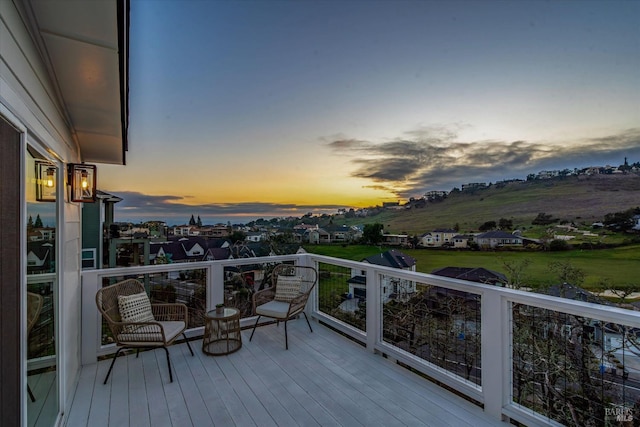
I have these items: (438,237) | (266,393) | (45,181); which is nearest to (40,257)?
(45,181)

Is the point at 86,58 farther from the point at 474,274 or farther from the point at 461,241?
the point at 461,241

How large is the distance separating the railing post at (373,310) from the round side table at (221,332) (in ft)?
5.21

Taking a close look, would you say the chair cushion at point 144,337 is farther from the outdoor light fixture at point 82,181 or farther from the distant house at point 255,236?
the distant house at point 255,236

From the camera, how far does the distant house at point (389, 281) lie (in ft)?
11.3

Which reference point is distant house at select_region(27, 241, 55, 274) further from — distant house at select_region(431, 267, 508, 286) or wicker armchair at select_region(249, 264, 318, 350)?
distant house at select_region(431, 267, 508, 286)

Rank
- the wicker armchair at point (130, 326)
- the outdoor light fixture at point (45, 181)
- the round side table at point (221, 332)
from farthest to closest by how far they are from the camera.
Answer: the round side table at point (221, 332), the wicker armchair at point (130, 326), the outdoor light fixture at point (45, 181)

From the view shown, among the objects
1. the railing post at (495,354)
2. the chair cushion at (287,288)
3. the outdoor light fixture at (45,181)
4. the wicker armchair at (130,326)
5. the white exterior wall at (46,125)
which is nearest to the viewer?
the white exterior wall at (46,125)

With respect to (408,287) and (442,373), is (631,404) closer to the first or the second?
(442,373)

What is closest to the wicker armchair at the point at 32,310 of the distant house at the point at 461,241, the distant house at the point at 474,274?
the distant house at the point at 474,274

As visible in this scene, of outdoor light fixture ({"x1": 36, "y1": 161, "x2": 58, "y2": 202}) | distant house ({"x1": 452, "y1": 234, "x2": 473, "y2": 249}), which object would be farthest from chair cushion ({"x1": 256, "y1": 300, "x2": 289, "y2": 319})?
distant house ({"x1": 452, "y1": 234, "x2": 473, "y2": 249})

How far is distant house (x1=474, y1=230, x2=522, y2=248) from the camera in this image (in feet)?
14.5

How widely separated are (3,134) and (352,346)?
12.0 feet

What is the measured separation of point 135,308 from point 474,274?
374 cm

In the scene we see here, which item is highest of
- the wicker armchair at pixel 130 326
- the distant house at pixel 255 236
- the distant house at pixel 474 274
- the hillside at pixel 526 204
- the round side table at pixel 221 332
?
the hillside at pixel 526 204
